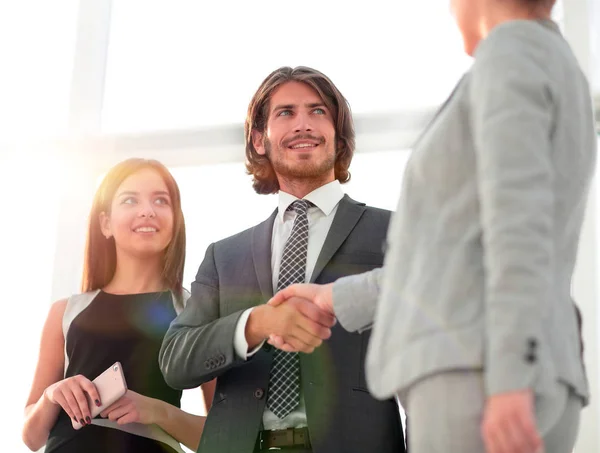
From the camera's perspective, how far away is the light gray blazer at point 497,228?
1026 mm

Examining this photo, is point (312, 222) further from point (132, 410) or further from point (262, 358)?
point (132, 410)

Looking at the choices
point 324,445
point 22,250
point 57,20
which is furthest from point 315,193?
point 57,20

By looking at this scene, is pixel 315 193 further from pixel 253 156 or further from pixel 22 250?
pixel 22 250

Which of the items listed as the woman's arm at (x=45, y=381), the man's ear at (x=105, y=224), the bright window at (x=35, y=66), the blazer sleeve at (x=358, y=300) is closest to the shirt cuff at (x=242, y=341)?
the blazer sleeve at (x=358, y=300)

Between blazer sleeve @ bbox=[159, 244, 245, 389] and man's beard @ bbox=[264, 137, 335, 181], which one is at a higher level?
man's beard @ bbox=[264, 137, 335, 181]

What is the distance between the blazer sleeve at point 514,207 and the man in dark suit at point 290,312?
0.72 meters

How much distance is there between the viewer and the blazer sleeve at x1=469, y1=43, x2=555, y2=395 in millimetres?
1019

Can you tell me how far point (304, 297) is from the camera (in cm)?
172

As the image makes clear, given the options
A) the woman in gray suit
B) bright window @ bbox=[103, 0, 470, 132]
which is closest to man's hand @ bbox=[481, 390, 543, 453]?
the woman in gray suit

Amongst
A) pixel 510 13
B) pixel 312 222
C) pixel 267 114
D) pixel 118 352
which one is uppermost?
pixel 267 114

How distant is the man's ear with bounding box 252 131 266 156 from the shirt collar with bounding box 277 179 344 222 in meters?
0.26

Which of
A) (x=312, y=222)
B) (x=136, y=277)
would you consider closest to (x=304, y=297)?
(x=312, y=222)

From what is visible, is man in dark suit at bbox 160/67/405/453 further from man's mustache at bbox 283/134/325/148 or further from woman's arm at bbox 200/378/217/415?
woman's arm at bbox 200/378/217/415

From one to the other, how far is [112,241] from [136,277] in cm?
18
